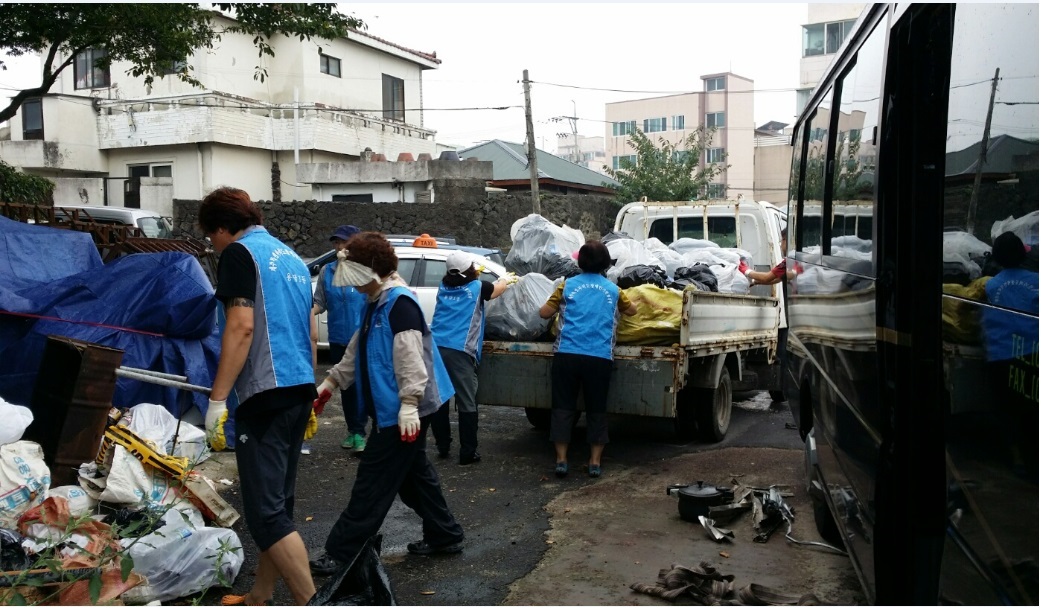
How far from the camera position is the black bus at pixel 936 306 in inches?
87.8

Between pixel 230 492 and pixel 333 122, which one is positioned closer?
pixel 230 492

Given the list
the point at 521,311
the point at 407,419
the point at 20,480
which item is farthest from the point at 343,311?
the point at 20,480

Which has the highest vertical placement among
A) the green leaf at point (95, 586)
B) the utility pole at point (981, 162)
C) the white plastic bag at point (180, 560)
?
the utility pole at point (981, 162)

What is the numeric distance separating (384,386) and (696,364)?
12.2 ft

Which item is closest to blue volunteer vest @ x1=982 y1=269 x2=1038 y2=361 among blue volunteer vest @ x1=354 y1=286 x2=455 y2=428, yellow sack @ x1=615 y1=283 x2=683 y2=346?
blue volunteer vest @ x1=354 y1=286 x2=455 y2=428

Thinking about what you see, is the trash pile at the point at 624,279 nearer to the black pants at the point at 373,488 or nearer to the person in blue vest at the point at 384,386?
the person in blue vest at the point at 384,386

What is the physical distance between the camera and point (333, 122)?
2772 centimetres

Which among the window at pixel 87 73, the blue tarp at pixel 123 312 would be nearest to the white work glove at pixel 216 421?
the blue tarp at pixel 123 312

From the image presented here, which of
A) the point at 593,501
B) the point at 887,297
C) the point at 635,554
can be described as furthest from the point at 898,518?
the point at 593,501

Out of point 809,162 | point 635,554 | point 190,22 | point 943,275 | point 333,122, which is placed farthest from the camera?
point 333,122

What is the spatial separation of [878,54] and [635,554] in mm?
3072

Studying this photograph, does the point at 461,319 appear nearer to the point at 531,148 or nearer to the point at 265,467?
the point at 265,467

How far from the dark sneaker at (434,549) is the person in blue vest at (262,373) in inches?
48.3

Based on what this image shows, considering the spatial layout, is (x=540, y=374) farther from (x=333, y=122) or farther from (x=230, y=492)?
(x=333, y=122)
